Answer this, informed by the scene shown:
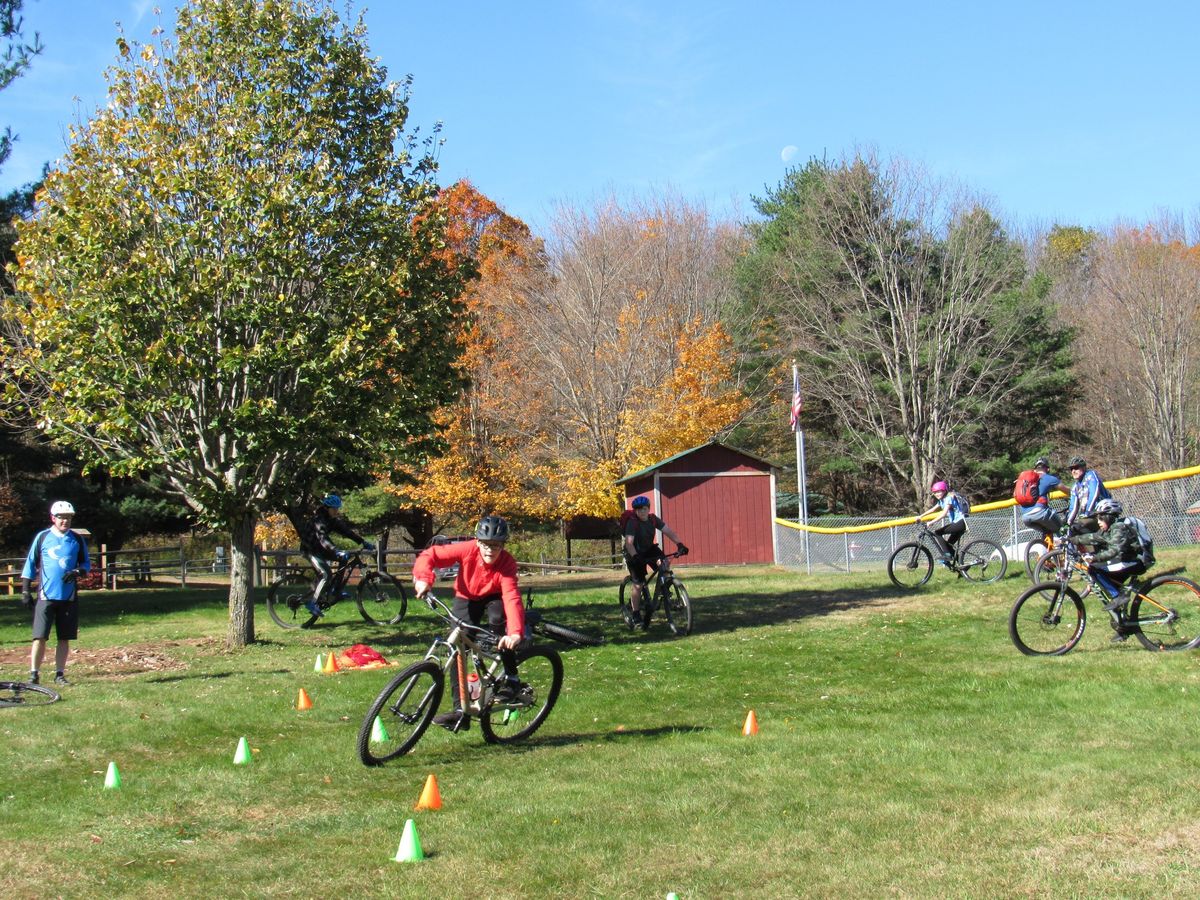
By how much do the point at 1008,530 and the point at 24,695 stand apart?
15678 millimetres

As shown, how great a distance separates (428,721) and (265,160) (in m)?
9.27

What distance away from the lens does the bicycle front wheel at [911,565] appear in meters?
19.1

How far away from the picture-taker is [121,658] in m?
14.3

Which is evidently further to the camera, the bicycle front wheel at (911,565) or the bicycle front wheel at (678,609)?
the bicycle front wheel at (911,565)

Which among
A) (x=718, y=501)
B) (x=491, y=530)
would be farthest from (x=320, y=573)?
(x=718, y=501)

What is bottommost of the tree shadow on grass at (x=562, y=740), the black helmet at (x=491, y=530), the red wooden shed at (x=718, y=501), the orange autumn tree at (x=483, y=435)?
the tree shadow on grass at (x=562, y=740)

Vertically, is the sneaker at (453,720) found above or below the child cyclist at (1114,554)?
below

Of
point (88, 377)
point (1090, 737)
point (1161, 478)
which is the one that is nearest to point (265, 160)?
point (88, 377)

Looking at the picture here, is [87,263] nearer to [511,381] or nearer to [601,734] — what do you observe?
[601,734]

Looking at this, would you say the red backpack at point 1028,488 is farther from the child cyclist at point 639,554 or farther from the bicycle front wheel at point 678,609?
the bicycle front wheel at point 678,609

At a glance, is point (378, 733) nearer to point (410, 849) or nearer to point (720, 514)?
point (410, 849)

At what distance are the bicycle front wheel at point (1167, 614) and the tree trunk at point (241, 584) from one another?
10762mm

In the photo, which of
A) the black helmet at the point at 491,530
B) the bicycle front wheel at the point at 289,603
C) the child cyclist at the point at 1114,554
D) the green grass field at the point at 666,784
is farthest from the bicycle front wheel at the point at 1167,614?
the bicycle front wheel at the point at 289,603

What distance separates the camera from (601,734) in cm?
908
